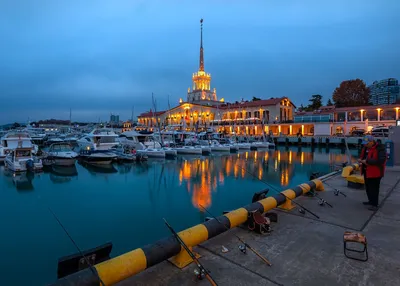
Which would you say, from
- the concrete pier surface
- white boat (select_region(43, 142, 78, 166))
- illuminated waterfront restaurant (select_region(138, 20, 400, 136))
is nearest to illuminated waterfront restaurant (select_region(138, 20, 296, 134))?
illuminated waterfront restaurant (select_region(138, 20, 400, 136))

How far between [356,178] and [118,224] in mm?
9496

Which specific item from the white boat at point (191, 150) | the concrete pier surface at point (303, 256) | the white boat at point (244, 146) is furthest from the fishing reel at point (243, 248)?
the white boat at point (244, 146)

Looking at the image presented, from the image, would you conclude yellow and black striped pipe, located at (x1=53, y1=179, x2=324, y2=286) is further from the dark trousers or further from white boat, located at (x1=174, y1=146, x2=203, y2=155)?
white boat, located at (x1=174, y1=146, x2=203, y2=155)

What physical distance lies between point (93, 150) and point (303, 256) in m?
26.9

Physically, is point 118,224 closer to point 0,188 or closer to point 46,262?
point 46,262

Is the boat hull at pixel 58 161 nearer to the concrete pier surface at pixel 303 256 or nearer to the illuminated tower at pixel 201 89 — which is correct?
the concrete pier surface at pixel 303 256

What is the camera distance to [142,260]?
3.88m

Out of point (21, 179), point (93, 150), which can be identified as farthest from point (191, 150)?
point (21, 179)

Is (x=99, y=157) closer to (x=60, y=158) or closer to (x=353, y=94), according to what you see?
(x=60, y=158)

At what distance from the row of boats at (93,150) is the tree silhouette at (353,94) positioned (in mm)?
56896

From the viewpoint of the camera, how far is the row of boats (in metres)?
23.3

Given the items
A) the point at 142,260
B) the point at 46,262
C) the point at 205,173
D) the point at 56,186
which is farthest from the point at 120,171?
the point at 142,260

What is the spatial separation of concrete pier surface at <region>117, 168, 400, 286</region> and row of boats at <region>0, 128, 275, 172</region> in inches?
909

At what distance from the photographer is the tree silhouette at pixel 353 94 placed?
260 feet
